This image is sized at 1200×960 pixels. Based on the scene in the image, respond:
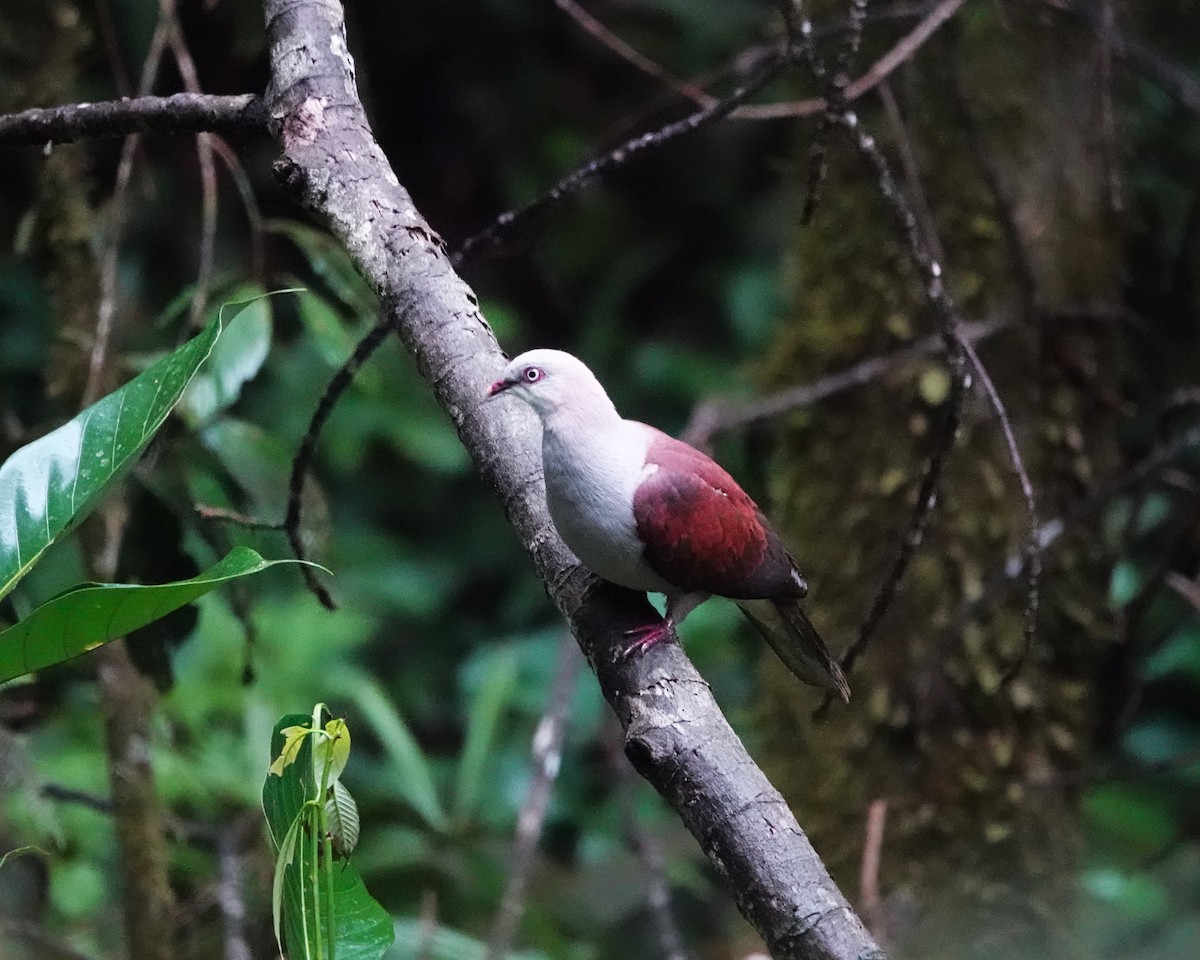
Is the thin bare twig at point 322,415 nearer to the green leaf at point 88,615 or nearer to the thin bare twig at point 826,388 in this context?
the green leaf at point 88,615

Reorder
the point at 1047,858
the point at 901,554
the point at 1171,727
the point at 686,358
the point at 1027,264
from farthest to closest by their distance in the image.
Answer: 1. the point at 686,358
2. the point at 1171,727
3. the point at 1047,858
4. the point at 1027,264
5. the point at 901,554

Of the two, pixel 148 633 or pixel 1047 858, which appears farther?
pixel 1047 858

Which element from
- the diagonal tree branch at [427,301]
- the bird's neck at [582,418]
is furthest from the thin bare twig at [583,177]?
the bird's neck at [582,418]

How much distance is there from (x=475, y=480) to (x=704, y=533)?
3935 mm

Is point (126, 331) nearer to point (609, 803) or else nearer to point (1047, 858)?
point (609, 803)

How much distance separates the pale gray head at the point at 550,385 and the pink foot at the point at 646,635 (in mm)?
273

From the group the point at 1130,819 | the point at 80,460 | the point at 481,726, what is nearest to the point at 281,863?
the point at 80,460

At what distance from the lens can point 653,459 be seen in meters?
1.54

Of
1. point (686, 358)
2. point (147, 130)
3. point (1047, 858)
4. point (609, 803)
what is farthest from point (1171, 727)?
point (147, 130)

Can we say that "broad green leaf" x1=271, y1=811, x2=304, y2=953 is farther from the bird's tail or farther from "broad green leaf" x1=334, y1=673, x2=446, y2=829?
"broad green leaf" x1=334, y1=673, x2=446, y2=829

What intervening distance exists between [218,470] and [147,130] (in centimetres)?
74

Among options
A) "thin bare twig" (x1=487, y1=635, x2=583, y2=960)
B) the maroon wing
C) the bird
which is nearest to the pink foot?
the bird

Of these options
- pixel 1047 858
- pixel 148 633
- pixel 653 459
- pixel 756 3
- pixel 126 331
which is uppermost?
pixel 756 3

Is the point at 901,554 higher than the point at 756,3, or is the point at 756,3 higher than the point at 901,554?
the point at 756,3
